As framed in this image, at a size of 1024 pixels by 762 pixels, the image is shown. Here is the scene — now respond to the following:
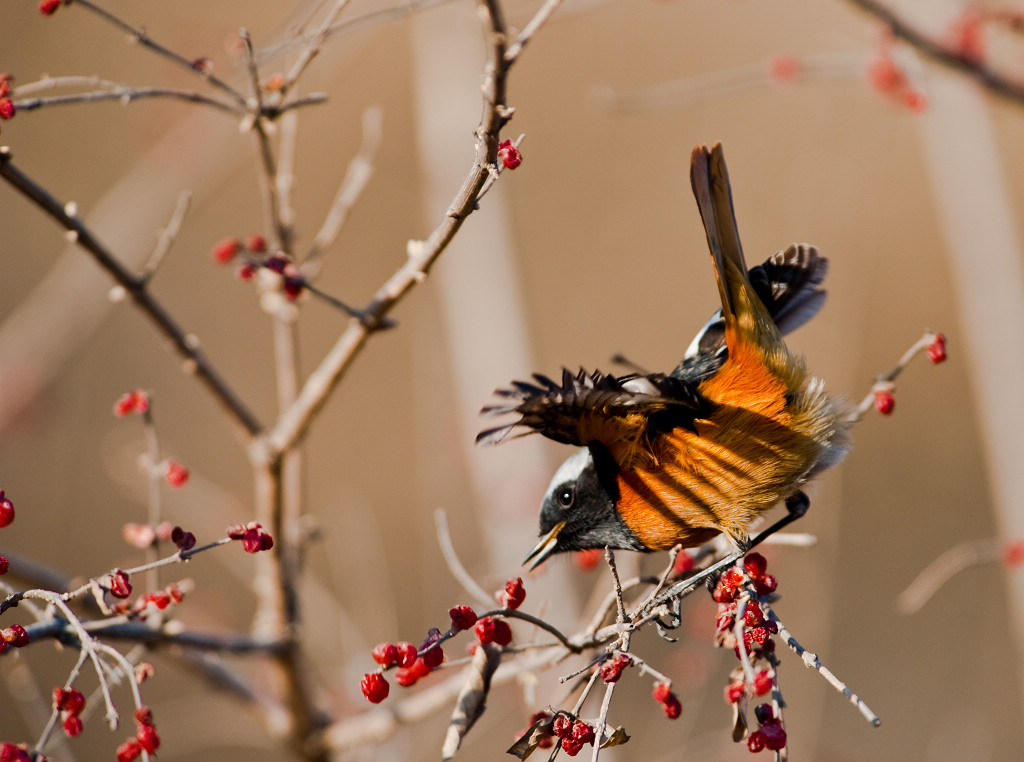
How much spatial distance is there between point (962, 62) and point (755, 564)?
1.91 metres

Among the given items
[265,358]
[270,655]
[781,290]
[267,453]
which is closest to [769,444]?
[781,290]

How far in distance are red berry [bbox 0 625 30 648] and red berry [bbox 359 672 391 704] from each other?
2.03ft

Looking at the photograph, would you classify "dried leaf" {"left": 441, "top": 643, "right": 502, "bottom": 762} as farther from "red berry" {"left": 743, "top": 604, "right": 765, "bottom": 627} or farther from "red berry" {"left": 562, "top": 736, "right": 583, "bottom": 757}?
"red berry" {"left": 743, "top": 604, "right": 765, "bottom": 627}

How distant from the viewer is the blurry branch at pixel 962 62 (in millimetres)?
2664

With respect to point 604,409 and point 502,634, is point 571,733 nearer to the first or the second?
point 502,634

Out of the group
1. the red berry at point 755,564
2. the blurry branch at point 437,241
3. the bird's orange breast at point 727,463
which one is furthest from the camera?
the bird's orange breast at point 727,463

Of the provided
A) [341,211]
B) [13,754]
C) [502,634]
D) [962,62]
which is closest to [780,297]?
[962,62]

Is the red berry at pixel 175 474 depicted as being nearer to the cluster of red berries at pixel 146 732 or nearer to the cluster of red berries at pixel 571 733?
the cluster of red berries at pixel 146 732

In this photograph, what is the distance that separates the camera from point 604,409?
233 centimetres

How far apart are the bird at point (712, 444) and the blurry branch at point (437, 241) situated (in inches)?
20.7

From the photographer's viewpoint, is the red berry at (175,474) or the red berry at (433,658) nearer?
the red berry at (433,658)

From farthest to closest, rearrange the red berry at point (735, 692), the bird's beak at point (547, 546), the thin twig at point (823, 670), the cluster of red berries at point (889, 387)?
the bird's beak at point (547, 546) < the cluster of red berries at point (889, 387) < the red berry at point (735, 692) < the thin twig at point (823, 670)

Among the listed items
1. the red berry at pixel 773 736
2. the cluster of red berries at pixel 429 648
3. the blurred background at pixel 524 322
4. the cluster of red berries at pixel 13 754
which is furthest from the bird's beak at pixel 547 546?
the cluster of red berries at pixel 13 754

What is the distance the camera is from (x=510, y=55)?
4.74 ft
